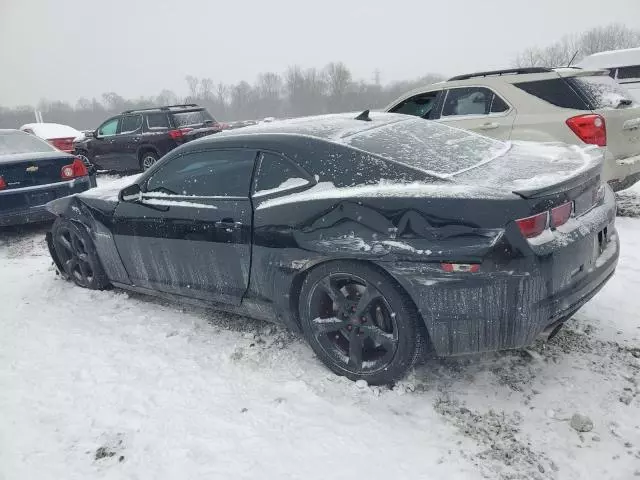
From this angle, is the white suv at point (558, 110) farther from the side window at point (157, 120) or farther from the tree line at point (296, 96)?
the tree line at point (296, 96)

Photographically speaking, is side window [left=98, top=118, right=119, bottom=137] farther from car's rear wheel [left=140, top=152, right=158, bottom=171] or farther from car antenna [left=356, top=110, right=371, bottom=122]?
car antenna [left=356, top=110, right=371, bottom=122]

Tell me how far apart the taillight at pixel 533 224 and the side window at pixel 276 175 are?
1.19 m

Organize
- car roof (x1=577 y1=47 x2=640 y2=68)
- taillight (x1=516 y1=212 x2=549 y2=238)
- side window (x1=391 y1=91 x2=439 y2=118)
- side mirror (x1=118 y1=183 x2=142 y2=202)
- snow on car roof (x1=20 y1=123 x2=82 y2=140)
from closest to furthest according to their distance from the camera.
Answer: taillight (x1=516 y1=212 x2=549 y2=238), side mirror (x1=118 y1=183 x2=142 y2=202), side window (x1=391 y1=91 x2=439 y2=118), car roof (x1=577 y1=47 x2=640 y2=68), snow on car roof (x1=20 y1=123 x2=82 y2=140)

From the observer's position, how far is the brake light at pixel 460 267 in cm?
220

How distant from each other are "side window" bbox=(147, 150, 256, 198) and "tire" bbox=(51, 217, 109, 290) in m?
0.99

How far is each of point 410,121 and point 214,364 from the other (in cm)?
215

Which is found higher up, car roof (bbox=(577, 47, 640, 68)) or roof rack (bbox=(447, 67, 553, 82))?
car roof (bbox=(577, 47, 640, 68))

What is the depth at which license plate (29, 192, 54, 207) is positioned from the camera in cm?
602

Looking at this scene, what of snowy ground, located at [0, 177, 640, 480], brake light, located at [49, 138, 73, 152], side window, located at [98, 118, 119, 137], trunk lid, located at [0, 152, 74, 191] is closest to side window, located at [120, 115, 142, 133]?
side window, located at [98, 118, 119, 137]

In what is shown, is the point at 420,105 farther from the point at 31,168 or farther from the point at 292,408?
the point at 31,168

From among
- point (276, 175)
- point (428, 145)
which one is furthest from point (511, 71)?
point (276, 175)

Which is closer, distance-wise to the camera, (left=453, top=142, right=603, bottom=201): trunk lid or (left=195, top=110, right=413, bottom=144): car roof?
(left=453, top=142, right=603, bottom=201): trunk lid

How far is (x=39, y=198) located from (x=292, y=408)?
511 centimetres

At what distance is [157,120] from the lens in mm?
10766
